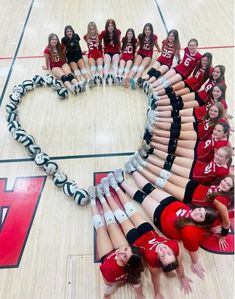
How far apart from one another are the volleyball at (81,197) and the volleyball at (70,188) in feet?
0.13

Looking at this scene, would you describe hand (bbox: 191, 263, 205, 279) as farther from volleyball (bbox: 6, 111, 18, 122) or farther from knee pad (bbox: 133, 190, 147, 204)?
volleyball (bbox: 6, 111, 18, 122)

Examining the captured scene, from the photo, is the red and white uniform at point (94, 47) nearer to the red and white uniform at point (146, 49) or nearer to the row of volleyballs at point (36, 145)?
the red and white uniform at point (146, 49)

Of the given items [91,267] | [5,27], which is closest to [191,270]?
[91,267]

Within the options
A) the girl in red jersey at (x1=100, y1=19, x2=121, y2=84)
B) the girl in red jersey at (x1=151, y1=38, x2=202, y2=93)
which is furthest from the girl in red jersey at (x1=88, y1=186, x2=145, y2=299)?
the girl in red jersey at (x1=100, y1=19, x2=121, y2=84)

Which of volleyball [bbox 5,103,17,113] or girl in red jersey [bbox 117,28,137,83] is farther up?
girl in red jersey [bbox 117,28,137,83]

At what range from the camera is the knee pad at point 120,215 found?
104 inches

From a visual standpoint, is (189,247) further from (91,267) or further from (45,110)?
(45,110)

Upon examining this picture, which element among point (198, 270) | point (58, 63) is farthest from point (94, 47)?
point (198, 270)

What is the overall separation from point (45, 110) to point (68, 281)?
2.26 metres

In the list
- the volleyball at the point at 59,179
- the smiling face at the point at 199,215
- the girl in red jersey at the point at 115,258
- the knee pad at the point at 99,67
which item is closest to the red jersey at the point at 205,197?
the smiling face at the point at 199,215

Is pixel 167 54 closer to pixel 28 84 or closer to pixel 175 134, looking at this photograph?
pixel 175 134

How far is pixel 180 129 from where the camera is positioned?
129 inches

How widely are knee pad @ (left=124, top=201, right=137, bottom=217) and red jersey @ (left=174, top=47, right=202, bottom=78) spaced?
2082 millimetres

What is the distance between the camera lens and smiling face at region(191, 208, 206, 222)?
228cm
